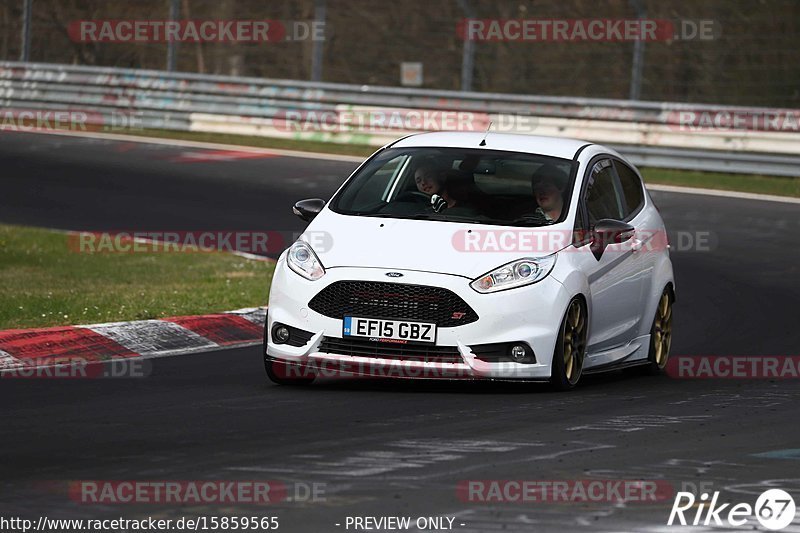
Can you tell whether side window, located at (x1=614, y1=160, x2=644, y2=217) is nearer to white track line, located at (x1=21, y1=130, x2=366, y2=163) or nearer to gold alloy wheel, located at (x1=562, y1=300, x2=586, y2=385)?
gold alloy wheel, located at (x1=562, y1=300, x2=586, y2=385)

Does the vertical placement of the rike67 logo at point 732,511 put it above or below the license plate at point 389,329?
below

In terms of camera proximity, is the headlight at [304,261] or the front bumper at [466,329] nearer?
the front bumper at [466,329]

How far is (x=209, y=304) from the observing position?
12750mm

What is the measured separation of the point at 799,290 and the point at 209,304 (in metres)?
5.64

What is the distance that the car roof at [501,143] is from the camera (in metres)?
10.5

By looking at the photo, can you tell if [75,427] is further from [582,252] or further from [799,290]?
[799,290]

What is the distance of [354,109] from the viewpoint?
26438 mm

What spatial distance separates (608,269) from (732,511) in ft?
13.3

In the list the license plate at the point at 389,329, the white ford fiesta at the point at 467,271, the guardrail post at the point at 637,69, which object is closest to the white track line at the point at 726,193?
the guardrail post at the point at 637,69

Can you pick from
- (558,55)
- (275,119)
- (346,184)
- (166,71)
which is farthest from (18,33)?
(346,184)

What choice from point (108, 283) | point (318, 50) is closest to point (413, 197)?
point (108, 283)

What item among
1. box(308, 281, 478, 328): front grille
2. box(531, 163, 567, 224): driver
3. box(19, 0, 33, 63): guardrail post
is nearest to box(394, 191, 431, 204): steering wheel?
box(531, 163, 567, 224): driver

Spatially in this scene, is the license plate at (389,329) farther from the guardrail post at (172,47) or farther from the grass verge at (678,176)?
the guardrail post at (172,47)

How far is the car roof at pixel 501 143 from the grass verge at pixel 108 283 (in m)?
2.56
